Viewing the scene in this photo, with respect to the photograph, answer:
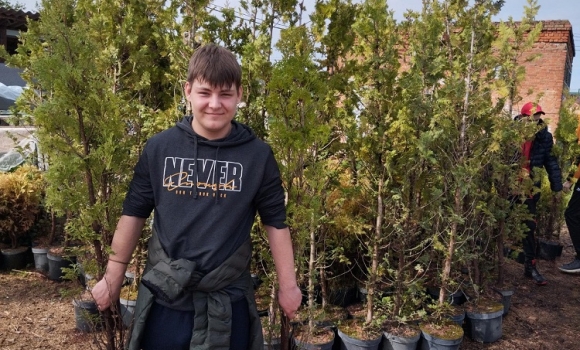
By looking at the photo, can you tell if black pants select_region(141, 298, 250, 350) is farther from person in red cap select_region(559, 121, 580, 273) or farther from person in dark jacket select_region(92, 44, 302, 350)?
person in red cap select_region(559, 121, 580, 273)

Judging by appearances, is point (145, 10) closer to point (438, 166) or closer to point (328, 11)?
point (328, 11)

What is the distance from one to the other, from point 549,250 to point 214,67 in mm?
6703

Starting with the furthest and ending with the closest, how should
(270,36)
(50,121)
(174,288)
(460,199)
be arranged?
1. (460,199)
2. (270,36)
3. (50,121)
4. (174,288)

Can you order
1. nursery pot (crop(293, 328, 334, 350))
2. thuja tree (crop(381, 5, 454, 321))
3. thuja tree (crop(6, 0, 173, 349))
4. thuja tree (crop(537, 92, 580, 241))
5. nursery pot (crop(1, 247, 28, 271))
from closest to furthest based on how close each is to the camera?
thuja tree (crop(6, 0, 173, 349)) → nursery pot (crop(293, 328, 334, 350)) → thuja tree (crop(381, 5, 454, 321)) → nursery pot (crop(1, 247, 28, 271)) → thuja tree (crop(537, 92, 580, 241))

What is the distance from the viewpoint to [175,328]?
188cm

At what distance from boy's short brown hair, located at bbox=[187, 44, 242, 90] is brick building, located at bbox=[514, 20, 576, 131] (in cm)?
1267

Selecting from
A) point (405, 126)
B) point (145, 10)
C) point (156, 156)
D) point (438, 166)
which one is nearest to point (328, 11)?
point (405, 126)

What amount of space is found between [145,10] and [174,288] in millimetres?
3363

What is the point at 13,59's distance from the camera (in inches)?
176

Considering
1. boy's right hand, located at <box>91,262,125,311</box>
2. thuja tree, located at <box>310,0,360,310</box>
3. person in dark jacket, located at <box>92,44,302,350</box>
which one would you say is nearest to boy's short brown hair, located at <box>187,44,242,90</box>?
person in dark jacket, located at <box>92,44,302,350</box>

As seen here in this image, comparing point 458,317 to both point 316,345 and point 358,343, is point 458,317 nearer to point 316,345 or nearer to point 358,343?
point 358,343

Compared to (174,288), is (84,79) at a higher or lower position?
higher

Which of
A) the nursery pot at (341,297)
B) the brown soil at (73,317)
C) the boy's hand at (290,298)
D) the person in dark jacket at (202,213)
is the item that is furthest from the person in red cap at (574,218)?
the person in dark jacket at (202,213)

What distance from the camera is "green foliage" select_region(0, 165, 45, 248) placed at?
5246mm
